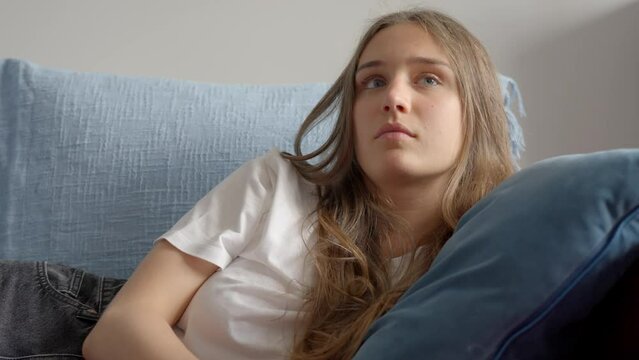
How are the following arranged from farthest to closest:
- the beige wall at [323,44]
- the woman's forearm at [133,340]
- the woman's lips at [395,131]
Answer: the beige wall at [323,44] < the woman's lips at [395,131] < the woman's forearm at [133,340]

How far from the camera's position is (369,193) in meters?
1.19

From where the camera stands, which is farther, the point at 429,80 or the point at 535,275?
the point at 429,80

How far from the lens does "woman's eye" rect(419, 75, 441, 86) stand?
1149 mm

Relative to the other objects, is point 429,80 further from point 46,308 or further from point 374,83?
point 46,308

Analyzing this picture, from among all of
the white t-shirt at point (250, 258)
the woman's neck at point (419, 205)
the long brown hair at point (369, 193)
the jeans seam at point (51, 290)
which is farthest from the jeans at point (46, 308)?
the woman's neck at point (419, 205)

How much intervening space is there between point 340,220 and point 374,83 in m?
0.20

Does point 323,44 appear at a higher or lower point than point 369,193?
higher

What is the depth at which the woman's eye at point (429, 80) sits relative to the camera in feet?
3.77

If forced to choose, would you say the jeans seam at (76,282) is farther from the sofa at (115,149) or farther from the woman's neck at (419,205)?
the woman's neck at (419,205)

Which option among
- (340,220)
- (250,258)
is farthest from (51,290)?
(340,220)

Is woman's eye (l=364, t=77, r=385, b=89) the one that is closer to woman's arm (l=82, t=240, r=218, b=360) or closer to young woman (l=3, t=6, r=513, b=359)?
young woman (l=3, t=6, r=513, b=359)

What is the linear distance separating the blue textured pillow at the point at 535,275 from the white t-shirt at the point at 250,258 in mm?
396

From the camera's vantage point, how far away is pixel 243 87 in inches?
57.4

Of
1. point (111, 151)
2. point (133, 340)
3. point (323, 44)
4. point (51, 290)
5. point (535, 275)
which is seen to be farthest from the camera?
point (323, 44)
